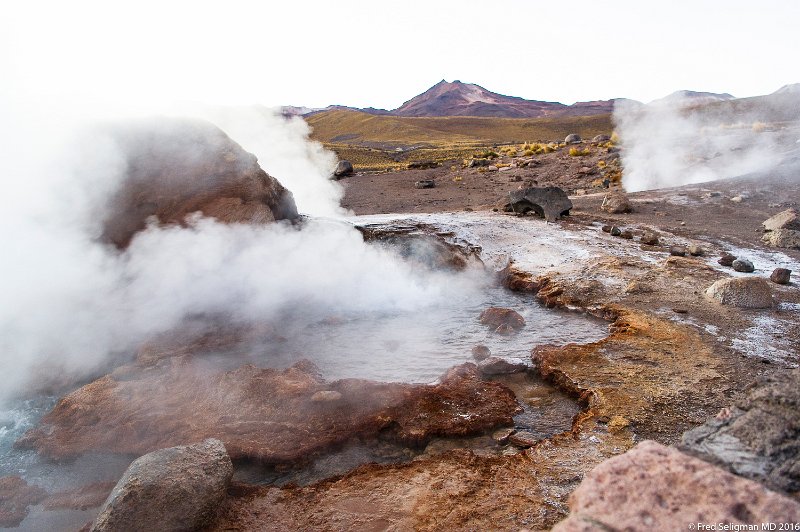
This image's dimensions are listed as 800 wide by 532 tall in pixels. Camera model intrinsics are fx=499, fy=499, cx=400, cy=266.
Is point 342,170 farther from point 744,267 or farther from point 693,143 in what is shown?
point 744,267

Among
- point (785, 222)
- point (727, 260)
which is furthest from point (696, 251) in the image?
point (785, 222)

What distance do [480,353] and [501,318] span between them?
Answer: 34.4 inches

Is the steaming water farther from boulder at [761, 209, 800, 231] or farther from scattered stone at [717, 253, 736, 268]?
boulder at [761, 209, 800, 231]

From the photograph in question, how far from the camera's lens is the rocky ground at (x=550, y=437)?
1.60m

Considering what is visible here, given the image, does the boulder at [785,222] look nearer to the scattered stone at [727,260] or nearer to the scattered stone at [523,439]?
the scattered stone at [727,260]

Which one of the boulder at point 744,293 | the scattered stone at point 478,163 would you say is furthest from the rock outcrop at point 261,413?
the scattered stone at point 478,163

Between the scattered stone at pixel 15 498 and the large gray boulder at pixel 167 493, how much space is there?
72cm

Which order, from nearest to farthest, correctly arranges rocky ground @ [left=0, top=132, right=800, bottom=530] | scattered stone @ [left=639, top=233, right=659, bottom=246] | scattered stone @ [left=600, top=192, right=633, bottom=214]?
1. rocky ground @ [left=0, top=132, right=800, bottom=530]
2. scattered stone @ [left=639, top=233, right=659, bottom=246]
3. scattered stone @ [left=600, top=192, right=633, bottom=214]

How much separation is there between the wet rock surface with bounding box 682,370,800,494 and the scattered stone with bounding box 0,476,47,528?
3.44 meters

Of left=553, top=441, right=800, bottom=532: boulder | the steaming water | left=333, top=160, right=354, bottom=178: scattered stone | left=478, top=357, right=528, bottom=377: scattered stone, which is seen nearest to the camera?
left=553, top=441, right=800, bottom=532: boulder

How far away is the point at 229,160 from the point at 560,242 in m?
5.18

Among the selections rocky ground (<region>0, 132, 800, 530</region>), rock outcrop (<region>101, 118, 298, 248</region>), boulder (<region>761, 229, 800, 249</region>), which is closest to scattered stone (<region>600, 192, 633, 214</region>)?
boulder (<region>761, 229, 800, 249</region>)

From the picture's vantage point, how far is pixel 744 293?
17.6 ft

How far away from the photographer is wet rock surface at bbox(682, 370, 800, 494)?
1636 millimetres
